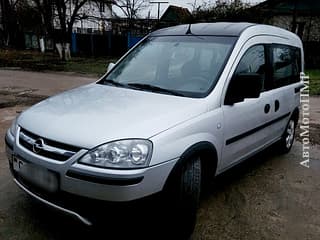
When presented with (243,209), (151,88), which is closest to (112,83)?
(151,88)

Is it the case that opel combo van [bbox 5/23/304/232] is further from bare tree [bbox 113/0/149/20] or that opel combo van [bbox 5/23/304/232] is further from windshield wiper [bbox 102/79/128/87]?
bare tree [bbox 113/0/149/20]

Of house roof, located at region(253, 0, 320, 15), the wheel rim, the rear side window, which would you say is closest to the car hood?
the rear side window

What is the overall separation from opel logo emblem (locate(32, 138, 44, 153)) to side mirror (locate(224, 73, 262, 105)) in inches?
61.6

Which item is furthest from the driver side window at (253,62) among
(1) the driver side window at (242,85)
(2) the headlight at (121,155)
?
(2) the headlight at (121,155)

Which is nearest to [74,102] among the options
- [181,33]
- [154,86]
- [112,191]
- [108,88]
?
[108,88]

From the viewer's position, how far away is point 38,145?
2350 millimetres

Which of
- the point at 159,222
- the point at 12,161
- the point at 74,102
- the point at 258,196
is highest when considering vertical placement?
the point at 74,102

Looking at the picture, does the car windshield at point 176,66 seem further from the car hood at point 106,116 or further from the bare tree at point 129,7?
the bare tree at point 129,7

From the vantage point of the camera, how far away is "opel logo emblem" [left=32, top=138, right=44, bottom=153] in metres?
2.34

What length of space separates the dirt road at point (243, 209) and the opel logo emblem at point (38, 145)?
0.71 metres

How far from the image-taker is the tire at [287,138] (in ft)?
15.1

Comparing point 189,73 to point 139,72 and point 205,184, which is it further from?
point 205,184

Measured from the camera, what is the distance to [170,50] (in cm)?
355

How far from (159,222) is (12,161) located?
4.09 ft
